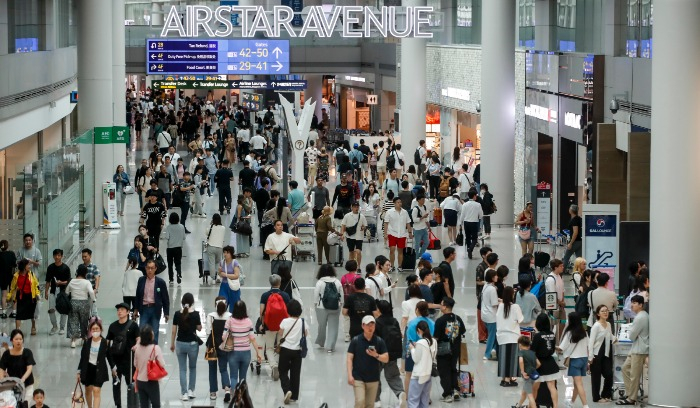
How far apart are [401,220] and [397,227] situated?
193 mm

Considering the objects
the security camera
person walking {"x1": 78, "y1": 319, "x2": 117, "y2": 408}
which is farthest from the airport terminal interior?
→ the security camera

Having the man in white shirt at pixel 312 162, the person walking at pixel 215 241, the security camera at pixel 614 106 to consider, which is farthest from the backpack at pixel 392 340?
the man in white shirt at pixel 312 162

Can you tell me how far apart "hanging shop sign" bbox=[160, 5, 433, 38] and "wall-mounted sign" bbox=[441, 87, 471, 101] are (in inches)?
179

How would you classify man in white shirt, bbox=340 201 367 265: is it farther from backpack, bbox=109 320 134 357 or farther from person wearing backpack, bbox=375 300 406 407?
backpack, bbox=109 320 134 357

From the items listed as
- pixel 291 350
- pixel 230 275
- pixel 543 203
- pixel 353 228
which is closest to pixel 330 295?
pixel 230 275

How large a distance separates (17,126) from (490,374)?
14.0 m

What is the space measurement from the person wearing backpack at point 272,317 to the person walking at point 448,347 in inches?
85.4

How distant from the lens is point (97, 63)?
107 ft

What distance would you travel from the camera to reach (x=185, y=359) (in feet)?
50.9

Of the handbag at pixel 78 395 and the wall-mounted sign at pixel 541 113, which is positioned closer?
the handbag at pixel 78 395

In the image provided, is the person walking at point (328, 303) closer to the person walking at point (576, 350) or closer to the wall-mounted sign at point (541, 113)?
the person walking at point (576, 350)

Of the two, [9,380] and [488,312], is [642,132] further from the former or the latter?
[9,380]

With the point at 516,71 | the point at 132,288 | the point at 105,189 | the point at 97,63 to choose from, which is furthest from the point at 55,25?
the point at 132,288

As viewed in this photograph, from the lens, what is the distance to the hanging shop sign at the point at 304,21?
113 feet
